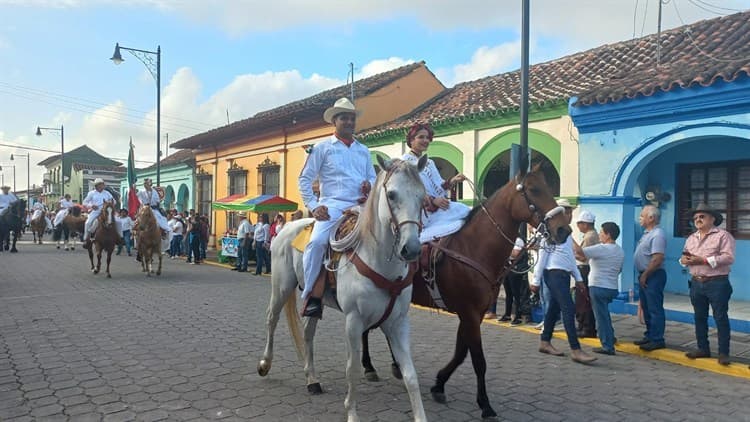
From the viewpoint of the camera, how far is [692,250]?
20.0ft

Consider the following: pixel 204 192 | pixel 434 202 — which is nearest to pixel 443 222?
pixel 434 202

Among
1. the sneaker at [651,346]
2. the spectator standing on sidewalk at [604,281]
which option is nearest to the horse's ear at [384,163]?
the spectator standing on sidewalk at [604,281]

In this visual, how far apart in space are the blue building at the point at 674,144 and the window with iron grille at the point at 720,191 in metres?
0.01

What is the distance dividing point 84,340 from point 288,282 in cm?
318

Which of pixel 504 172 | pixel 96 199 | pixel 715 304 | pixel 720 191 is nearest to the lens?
pixel 715 304

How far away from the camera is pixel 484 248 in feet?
15.5

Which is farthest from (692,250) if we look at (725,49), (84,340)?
(84,340)

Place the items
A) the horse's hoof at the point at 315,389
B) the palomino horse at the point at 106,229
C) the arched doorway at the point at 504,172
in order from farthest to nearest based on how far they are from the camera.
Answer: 1. the palomino horse at the point at 106,229
2. the arched doorway at the point at 504,172
3. the horse's hoof at the point at 315,389

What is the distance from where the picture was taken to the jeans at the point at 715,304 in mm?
5852

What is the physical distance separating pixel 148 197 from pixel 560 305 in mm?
11008

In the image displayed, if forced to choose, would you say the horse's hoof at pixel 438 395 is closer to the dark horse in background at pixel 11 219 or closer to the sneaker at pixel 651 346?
the sneaker at pixel 651 346

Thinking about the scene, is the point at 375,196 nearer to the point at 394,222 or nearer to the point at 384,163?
the point at 384,163

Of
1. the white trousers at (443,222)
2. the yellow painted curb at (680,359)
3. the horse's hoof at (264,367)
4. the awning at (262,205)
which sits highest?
the awning at (262,205)

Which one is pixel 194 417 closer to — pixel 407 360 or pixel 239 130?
pixel 407 360
